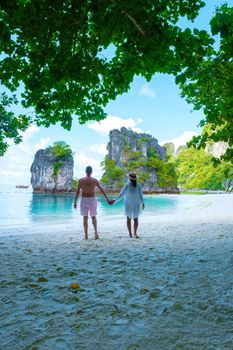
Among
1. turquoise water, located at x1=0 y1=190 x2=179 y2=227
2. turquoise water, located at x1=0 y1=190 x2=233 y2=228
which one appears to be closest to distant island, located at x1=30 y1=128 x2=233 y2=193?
turquoise water, located at x1=0 y1=190 x2=179 y2=227

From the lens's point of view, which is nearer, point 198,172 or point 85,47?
point 85,47

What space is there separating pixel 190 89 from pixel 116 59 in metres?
3.12

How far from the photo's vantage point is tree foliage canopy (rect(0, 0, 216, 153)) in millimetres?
4344

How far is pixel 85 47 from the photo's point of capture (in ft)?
18.0

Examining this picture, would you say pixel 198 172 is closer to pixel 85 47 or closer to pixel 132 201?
pixel 132 201

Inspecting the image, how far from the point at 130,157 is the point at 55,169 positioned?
1121 inches

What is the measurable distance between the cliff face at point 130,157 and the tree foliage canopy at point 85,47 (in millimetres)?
88644

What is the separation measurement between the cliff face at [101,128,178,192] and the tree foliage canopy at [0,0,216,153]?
3490 inches

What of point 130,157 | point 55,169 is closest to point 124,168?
point 130,157

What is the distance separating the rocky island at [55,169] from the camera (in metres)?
94.5

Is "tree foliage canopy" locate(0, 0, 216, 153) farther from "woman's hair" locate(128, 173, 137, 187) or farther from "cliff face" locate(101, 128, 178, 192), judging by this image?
"cliff face" locate(101, 128, 178, 192)

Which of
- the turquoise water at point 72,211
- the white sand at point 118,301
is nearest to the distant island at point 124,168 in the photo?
the turquoise water at point 72,211

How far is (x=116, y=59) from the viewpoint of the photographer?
20.1ft

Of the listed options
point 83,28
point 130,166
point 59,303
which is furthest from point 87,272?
point 130,166
